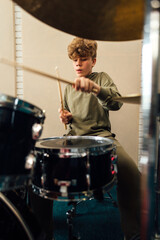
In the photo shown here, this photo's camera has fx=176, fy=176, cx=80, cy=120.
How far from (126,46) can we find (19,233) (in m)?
1.68

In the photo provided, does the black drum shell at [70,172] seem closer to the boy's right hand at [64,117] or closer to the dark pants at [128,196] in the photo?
the dark pants at [128,196]

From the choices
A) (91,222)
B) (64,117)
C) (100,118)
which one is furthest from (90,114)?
(91,222)

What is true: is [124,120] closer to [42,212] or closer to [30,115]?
[42,212]

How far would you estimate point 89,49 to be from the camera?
122 centimetres

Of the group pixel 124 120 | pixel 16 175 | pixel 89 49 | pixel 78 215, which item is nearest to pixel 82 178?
pixel 16 175

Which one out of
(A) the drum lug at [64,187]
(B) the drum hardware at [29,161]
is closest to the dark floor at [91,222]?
(A) the drum lug at [64,187]

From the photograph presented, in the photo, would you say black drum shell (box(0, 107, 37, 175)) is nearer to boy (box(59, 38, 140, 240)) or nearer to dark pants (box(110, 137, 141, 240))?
boy (box(59, 38, 140, 240))

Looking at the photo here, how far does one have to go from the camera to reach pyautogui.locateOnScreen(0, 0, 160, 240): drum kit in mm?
442

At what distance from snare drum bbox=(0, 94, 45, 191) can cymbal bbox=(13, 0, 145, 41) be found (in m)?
0.39

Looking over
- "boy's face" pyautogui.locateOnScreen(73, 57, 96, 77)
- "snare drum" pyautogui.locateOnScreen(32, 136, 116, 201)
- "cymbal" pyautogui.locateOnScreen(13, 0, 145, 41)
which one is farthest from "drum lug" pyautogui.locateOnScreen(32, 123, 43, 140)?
"boy's face" pyautogui.locateOnScreen(73, 57, 96, 77)

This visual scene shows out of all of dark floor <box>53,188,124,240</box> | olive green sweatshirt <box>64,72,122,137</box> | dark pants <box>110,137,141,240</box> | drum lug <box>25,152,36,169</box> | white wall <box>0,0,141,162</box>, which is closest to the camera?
drum lug <box>25,152,36,169</box>

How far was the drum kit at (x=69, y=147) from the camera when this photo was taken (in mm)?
442

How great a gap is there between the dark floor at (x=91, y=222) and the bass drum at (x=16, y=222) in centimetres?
25

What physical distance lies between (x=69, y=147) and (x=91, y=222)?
0.71 m
